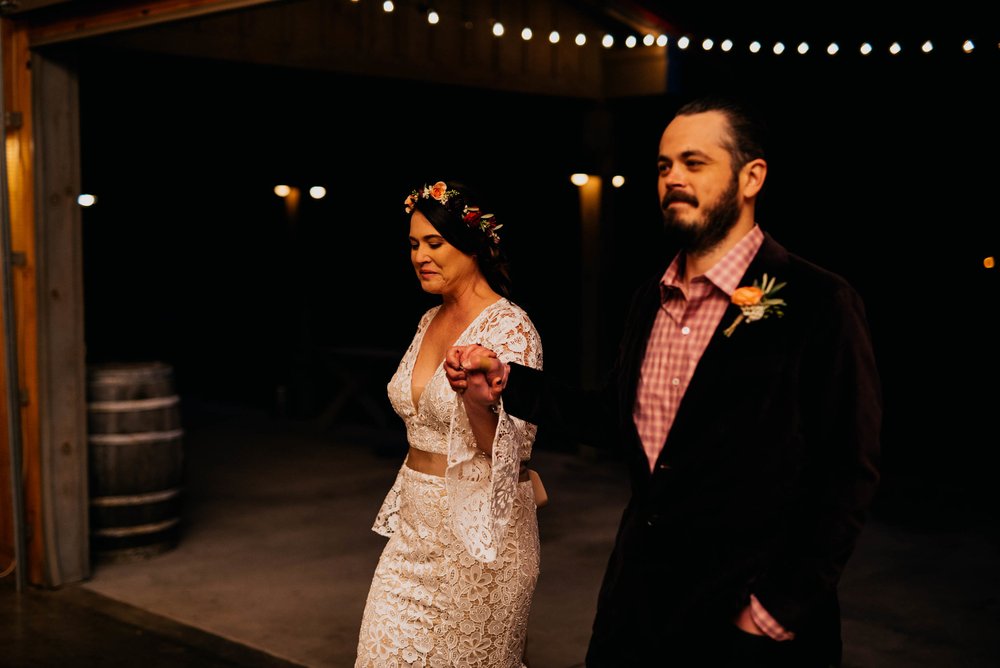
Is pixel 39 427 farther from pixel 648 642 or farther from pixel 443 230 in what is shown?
pixel 648 642

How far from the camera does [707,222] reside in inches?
80.5

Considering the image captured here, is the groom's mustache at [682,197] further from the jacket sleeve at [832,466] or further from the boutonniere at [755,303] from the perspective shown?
the jacket sleeve at [832,466]

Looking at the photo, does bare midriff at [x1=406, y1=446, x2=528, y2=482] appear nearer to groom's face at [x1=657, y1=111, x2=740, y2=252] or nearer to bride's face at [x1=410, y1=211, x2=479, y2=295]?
bride's face at [x1=410, y1=211, x2=479, y2=295]

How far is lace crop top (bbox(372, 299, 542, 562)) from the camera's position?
2.87m

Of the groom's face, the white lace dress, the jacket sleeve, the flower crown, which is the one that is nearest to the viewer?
the jacket sleeve

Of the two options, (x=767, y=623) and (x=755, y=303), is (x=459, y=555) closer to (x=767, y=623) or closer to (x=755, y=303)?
(x=767, y=623)

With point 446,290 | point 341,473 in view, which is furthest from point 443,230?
point 341,473

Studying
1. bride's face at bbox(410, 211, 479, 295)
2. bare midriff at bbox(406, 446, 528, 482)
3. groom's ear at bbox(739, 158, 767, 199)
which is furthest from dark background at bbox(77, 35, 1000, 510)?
groom's ear at bbox(739, 158, 767, 199)

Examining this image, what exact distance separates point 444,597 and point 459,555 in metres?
0.12

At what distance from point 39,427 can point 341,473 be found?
3.13m

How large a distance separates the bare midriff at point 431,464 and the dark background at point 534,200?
116 inches

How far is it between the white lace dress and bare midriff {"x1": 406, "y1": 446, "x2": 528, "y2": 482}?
2 centimetres

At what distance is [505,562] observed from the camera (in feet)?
10.0

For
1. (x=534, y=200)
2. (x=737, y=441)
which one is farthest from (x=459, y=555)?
(x=534, y=200)
